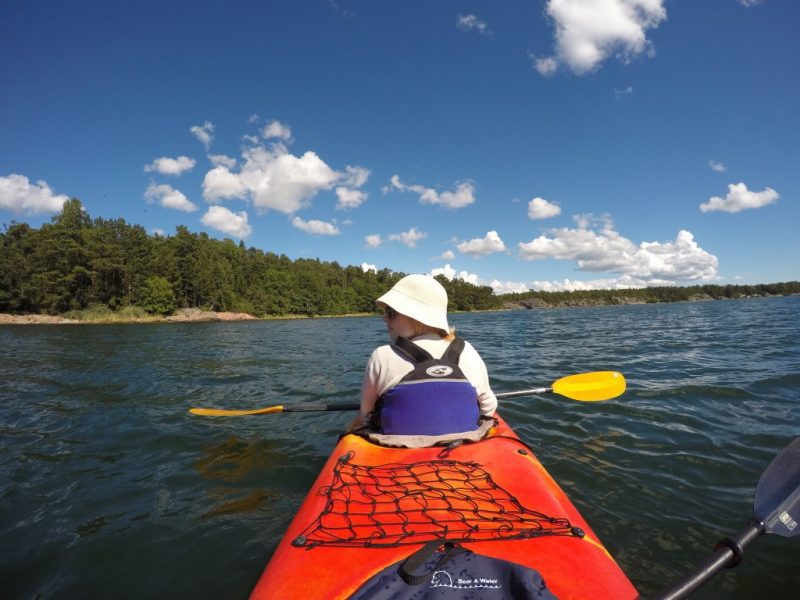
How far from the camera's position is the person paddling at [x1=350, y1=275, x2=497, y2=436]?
2.61 m

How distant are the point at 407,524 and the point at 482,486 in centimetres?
61

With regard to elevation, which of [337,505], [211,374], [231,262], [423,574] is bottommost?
[211,374]

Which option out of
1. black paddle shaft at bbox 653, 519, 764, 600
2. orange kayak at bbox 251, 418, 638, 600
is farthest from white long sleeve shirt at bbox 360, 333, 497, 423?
black paddle shaft at bbox 653, 519, 764, 600

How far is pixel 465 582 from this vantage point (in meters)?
1.35

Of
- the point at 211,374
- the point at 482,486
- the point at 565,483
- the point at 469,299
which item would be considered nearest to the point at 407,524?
the point at 482,486

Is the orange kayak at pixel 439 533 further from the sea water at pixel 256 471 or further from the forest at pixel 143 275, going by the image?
the forest at pixel 143 275

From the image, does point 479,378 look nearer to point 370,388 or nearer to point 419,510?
point 370,388

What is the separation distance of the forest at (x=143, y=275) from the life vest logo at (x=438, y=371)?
190 ft

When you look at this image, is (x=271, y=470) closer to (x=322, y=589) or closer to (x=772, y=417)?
(x=322, y=589)

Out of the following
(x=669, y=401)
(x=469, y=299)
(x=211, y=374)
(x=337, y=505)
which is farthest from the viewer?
(x=469, y=299)

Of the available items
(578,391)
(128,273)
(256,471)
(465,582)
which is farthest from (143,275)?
(465,582)

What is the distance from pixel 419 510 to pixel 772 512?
68.8 inches

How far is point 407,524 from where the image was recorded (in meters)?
1.83

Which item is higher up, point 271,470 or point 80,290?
point 80,290
